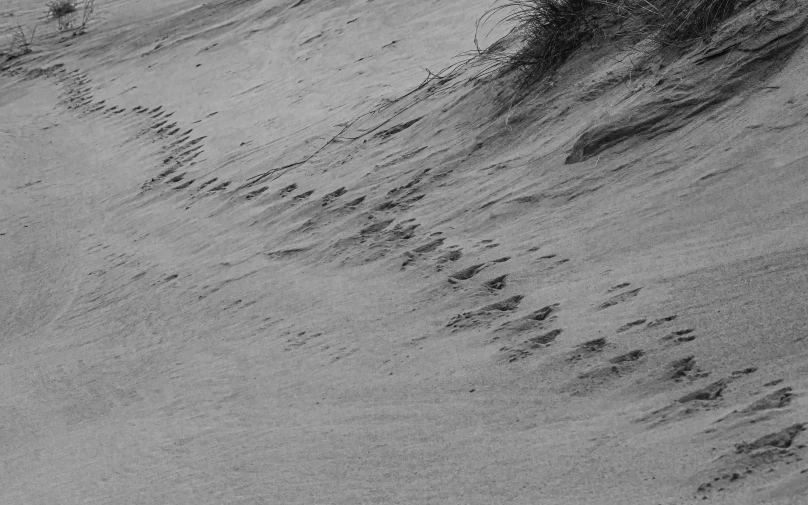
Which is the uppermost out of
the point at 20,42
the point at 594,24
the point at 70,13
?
the point at 70,13

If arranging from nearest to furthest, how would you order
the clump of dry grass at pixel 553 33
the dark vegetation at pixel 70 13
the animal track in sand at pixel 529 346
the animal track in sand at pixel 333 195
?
the animal track in sand at pixel 529 346 → the clump of dry grass at pixel 553 33 → the animal track in sand at pixel 333 195 → the dark vegetation at pixel 70 13

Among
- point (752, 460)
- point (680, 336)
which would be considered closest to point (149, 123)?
point (680, 336)

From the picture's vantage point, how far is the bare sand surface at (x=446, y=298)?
2.43 m

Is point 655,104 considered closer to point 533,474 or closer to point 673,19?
point 673,19

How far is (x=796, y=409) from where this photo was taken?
2.11 m

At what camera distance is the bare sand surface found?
7.98ft

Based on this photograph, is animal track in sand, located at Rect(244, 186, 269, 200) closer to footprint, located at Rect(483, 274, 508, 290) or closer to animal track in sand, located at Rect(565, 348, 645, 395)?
footprint, located at Rect(483, 274, 508, 290)

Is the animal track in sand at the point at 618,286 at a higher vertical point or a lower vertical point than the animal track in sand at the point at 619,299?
higher

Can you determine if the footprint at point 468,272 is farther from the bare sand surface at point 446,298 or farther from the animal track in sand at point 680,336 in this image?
the animal track in sand at point 680,336

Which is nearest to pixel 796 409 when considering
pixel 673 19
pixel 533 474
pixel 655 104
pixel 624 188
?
pixel 533 474

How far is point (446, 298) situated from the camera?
349cm

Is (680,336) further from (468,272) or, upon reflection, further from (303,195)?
(303,195)

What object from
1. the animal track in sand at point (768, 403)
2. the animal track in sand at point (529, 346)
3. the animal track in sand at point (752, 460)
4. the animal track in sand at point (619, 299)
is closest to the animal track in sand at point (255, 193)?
the animal track in sand at point (529, 346)

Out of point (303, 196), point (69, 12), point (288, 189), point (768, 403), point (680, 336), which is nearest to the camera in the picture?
point (768, 403)
